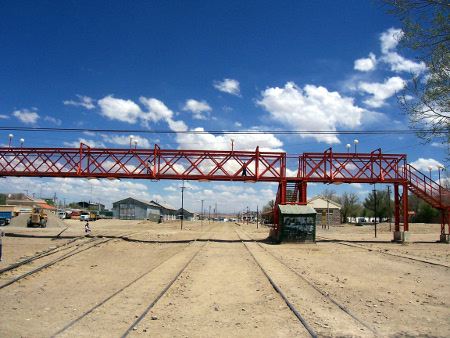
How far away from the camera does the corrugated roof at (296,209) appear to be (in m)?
26.7

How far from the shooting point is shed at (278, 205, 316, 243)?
88.2ft

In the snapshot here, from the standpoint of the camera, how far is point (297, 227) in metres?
27.0

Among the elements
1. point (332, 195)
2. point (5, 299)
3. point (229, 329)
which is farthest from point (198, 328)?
point (332, 195)

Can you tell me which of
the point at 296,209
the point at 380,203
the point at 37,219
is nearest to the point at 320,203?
the point at 380,203

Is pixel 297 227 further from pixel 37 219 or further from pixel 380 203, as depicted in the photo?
pixel 380 203

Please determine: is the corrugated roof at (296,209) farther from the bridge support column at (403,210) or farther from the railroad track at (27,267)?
the railroad track at (27,267)

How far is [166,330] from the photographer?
6.61m

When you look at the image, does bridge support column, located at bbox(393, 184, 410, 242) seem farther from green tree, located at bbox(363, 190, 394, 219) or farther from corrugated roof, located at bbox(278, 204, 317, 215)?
green tree, located at bbox(363, 190, 394, 219)

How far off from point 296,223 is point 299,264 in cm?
1096

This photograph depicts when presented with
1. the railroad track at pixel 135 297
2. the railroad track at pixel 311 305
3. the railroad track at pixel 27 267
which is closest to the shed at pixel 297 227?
the railroad track at pixel 311 305

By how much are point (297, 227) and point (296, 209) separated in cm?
146

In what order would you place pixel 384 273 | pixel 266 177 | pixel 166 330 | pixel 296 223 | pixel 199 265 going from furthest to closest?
pixel 266 177, pixel 296 223, pixel 199 265, pixel 384 273, pixel 166 330

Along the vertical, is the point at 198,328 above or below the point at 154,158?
below

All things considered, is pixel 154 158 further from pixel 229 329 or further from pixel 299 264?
pixel 229 329
